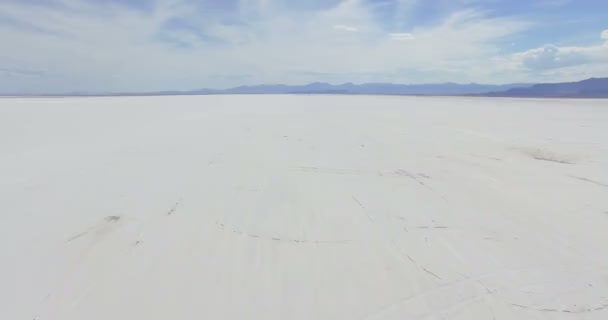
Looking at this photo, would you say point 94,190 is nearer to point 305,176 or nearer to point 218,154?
point 218,154

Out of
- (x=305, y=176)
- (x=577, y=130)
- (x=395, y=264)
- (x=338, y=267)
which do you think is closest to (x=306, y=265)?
(x=338, y=267)

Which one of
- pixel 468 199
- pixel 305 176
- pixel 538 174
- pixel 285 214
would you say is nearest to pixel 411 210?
pixel 468 199

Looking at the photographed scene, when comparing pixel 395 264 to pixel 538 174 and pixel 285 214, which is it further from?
pixel 538 174

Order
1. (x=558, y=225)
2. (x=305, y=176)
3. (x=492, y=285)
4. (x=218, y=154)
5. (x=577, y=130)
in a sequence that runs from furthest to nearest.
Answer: (x=577, y=130) < (x=218, y=154) < (x=305, y=176) < (x=558, y=225) < (x=492, y=285)

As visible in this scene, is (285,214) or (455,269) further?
(285,214)

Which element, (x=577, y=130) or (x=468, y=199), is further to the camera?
(x=577, y=130)

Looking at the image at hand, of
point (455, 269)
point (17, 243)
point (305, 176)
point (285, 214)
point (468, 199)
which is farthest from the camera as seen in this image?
point (305, 176)
